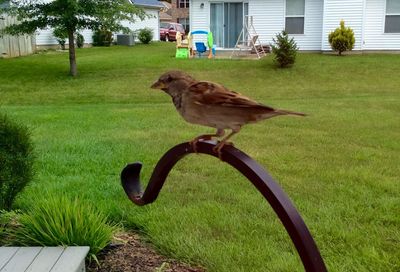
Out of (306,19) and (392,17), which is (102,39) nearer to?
(306,19)

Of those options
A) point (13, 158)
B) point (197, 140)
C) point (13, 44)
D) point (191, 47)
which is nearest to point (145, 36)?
point (13, 44)

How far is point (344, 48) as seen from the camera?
63.6 ft

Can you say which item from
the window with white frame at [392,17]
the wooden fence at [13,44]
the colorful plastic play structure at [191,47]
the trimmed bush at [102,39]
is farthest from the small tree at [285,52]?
→ the trimmed bush at [102,39]

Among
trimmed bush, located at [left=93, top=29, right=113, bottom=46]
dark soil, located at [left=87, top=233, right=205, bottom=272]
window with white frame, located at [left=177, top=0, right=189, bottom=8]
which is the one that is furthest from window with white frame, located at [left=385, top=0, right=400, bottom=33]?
window with white frame, located at [left=177, top=0, right=189, bottom=8]

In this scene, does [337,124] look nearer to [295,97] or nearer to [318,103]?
[318,103]

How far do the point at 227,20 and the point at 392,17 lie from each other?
7.15m

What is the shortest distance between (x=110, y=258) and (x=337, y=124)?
5.52m

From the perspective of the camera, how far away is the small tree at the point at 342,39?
19172 mm

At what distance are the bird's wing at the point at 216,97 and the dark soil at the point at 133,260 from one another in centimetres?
181

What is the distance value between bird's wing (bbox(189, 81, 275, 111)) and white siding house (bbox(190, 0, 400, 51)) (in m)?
19.9

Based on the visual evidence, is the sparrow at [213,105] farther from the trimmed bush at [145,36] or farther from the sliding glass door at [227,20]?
the trimmed bush at [145,36]

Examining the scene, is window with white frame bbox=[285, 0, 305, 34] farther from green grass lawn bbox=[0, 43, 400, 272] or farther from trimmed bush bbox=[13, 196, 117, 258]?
trimmed bush bbox=[13, 196, 117, 258]

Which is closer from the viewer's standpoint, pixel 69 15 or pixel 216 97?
pixel 216 97

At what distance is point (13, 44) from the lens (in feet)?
76.9
